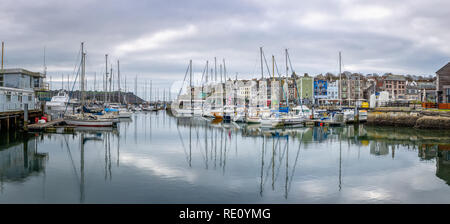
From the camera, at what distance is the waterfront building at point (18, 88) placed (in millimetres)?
36156

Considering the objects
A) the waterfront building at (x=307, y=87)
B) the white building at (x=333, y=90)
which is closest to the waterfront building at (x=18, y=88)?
the waterfront building at (x=307, y=87)

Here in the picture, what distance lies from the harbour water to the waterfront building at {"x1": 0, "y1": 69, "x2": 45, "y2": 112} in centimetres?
725


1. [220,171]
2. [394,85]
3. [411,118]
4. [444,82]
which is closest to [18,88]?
[220,171]

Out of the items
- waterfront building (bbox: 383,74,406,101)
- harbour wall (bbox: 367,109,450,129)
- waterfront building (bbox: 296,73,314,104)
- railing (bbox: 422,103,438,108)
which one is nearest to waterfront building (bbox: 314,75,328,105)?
waterfront building (bbox: 296,73,314,104)

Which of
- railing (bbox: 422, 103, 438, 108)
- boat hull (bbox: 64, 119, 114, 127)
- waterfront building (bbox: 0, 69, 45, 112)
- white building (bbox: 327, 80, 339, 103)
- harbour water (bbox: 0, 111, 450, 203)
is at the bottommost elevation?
harbour water (bbox: 0, 111, 450, 203)

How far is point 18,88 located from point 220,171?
3572 centimetres

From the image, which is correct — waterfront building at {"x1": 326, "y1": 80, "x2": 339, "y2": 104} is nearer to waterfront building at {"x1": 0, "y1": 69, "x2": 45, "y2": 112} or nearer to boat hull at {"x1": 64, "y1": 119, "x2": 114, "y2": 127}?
boat hull at {"x1": 64, "y1": 119, "x2": 114, "y2": 127}

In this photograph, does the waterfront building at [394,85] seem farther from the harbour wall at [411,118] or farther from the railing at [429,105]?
the railing at [429,105]

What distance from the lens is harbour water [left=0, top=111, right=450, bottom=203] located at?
13.9 metres

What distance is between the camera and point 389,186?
1572 cm

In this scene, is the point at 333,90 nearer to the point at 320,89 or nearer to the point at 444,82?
the point at 320,89
